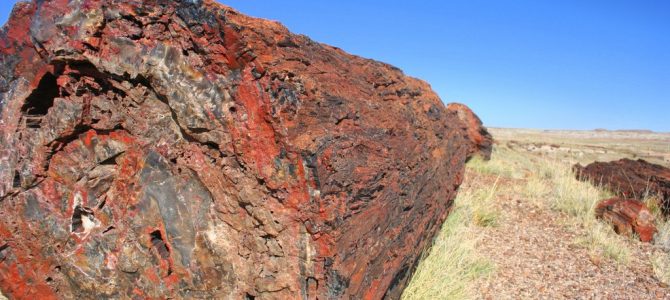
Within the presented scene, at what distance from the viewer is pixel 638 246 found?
5309 mm

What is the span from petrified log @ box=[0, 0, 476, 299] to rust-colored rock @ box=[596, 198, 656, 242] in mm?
4313

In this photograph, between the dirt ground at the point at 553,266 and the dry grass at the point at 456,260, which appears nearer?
the dry grass at the point at 456,260

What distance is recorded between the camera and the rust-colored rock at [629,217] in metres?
5.50

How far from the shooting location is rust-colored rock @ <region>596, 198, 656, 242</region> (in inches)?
217

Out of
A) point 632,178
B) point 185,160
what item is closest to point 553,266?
point 185,160

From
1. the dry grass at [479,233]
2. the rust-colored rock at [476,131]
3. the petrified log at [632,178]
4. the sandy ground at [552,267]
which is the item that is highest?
the rust-colored rock at [476,131]

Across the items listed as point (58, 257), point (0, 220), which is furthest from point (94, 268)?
point (0, 220)

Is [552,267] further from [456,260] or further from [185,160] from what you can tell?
[185,160]

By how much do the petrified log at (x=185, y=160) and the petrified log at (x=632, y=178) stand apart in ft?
20.4

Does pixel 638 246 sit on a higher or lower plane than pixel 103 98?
lower

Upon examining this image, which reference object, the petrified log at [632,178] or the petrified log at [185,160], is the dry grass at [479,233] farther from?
the petrified log at [185,160]

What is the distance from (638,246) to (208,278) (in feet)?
17.3

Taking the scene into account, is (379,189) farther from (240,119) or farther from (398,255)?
(240,119)

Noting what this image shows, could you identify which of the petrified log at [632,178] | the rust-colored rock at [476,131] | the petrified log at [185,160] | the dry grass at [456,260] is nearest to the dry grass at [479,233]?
the dry grass at [456,260]
